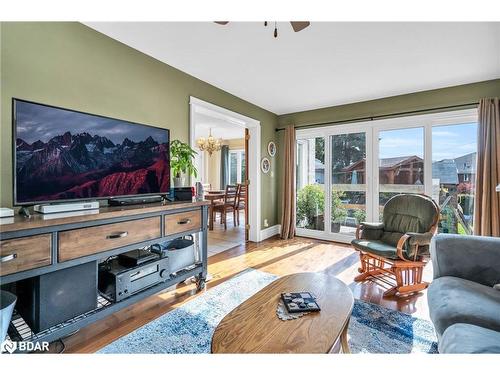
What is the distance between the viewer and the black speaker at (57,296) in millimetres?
1374

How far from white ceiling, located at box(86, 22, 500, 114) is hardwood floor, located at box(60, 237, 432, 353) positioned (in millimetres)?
2339

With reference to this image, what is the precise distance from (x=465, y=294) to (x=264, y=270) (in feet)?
6.22

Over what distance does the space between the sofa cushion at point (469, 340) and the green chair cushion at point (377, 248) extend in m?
1.24

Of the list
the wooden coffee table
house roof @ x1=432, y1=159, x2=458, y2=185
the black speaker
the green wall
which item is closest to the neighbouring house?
house roof @ x1=432, y1=159, x2=458, y2=185

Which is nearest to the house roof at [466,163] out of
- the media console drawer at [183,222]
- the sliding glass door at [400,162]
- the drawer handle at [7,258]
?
the sliding glass door at [400,162]

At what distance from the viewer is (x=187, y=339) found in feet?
5.39

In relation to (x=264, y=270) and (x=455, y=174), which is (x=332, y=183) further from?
(x=264, y=270)

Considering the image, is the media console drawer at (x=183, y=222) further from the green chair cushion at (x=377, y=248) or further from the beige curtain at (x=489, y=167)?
the beige curtain at (x=489, y=167)

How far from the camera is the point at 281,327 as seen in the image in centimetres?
112

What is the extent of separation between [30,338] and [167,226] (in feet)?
3.32

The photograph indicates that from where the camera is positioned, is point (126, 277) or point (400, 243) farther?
point (400, 243)

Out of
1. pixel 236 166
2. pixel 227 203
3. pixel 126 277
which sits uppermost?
Result: pixel 236 166

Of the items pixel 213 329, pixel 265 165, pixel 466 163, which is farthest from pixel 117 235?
pixel 466 163

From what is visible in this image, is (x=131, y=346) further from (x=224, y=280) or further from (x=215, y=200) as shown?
(x=215, y=200)
